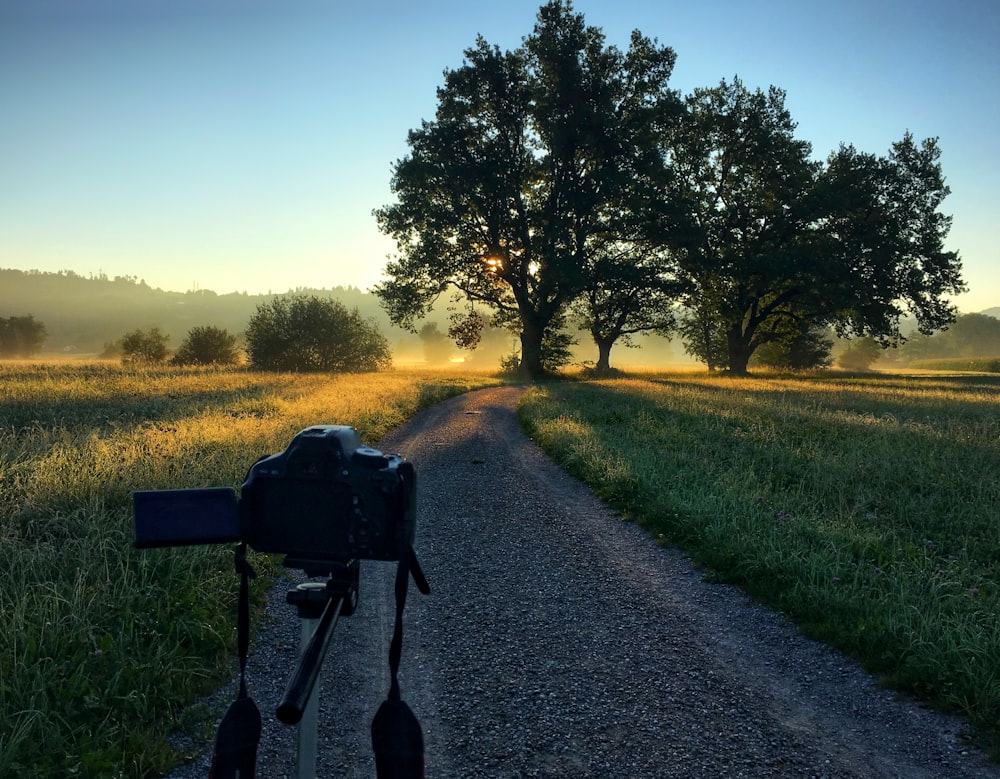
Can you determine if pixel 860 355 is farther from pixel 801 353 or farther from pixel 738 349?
pixel 738 349

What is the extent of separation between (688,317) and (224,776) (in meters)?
46.9

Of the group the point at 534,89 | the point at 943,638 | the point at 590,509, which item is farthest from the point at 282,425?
→ the point at 534,89

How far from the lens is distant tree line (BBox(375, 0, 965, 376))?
3278 cm

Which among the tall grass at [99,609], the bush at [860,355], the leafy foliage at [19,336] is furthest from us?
the leafy foliage at [19,336]

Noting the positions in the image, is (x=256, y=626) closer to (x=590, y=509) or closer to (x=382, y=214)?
(x=590, y=509)

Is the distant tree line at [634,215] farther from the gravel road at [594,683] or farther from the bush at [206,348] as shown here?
the gravel road at [594,683]

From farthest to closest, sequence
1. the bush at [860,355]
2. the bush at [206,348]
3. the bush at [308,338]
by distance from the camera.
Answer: the bush at [860,355], the bush at [206,348], the bush at [308,338]

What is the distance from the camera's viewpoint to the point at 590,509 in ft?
27.8

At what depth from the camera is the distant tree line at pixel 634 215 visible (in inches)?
1291

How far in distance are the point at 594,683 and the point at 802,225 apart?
41910mm

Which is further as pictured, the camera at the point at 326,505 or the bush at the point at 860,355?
the bush at the point at 860,355

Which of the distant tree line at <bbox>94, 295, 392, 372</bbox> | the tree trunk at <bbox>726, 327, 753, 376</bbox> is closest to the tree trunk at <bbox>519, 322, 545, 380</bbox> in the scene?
the tree trunk at <bbox>726, 327, 753, 376</bbox>

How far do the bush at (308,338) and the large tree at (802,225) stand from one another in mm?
27252

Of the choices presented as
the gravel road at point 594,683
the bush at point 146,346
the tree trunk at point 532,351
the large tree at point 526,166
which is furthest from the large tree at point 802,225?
the bush at point 146,346
